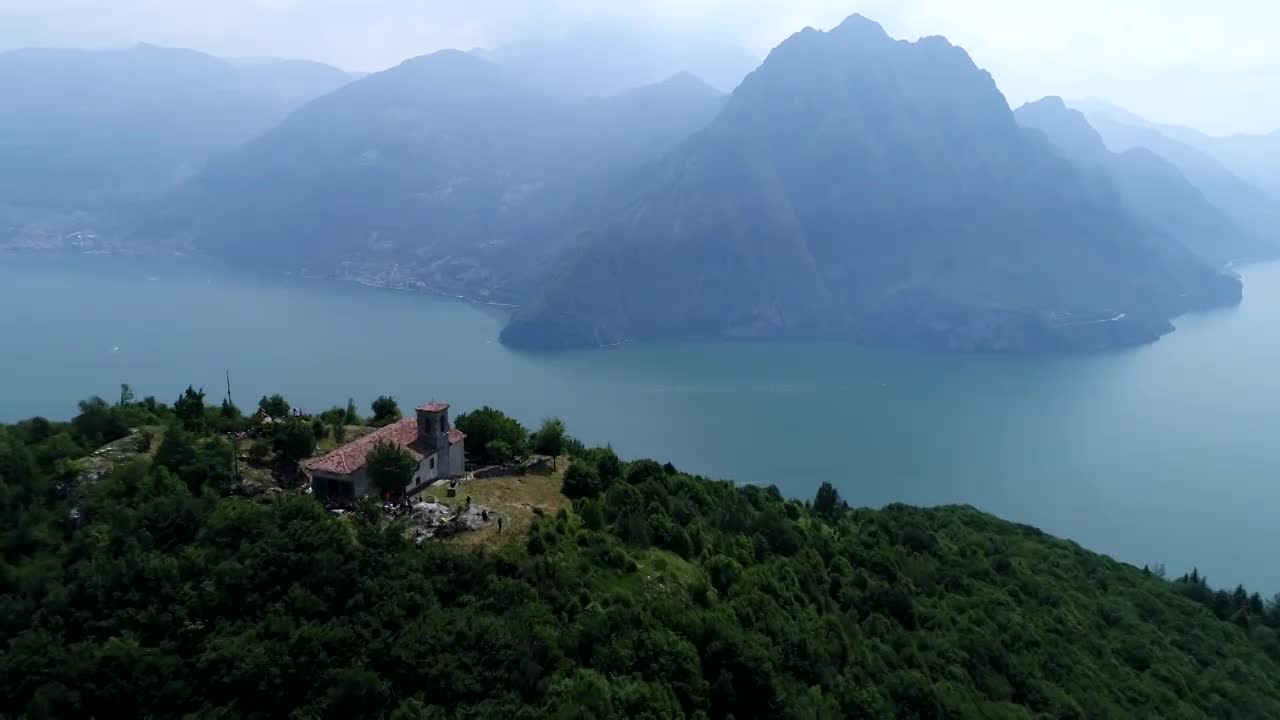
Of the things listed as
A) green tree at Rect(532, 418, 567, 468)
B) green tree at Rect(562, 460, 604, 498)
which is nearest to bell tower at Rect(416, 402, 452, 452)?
green tree at Rect(532, 418, 567, 468)

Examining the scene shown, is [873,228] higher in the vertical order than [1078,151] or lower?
lower

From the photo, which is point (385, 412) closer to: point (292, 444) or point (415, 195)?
point (292, 444)

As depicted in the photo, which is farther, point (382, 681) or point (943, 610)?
point (943, 610)

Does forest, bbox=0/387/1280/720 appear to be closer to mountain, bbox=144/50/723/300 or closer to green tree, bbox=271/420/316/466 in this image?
green tree, bbox=271/420/316/466

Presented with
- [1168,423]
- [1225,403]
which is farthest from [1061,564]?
[1225,403]

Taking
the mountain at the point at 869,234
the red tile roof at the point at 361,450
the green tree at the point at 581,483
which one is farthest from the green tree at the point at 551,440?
the mountain at the point at 869,234

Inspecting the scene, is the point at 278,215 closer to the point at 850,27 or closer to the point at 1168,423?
the point at 850,27
